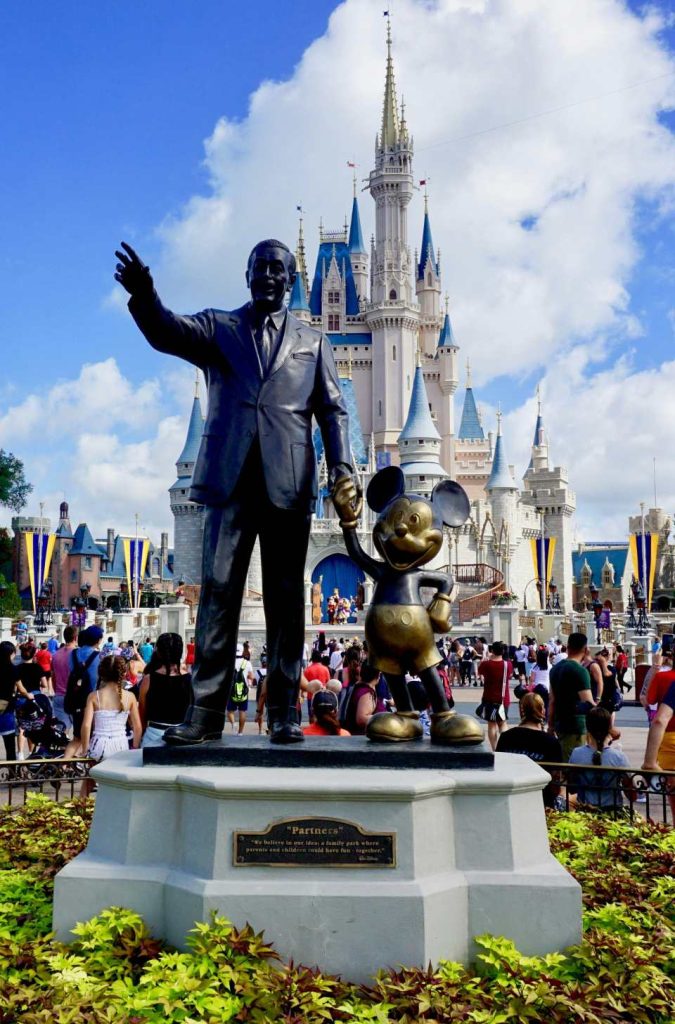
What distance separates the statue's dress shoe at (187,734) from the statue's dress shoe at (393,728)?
2.62ft

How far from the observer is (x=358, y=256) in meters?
71.4

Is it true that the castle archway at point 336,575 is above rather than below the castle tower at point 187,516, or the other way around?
below

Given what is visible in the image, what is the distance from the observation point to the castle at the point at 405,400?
57.2 metres

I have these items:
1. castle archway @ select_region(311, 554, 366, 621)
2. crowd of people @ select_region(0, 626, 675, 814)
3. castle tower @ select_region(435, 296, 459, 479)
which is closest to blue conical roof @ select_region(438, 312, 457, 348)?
castle tower @ select_region(435, 296, 459, 479)

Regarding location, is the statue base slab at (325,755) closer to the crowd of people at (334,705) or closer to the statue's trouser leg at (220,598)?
the statue's trouser leg at (220,598)

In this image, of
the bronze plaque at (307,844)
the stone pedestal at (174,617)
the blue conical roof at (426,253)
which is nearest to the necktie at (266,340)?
the bronze plaque at (307,844)

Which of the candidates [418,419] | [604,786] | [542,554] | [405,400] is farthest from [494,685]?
[405,400]

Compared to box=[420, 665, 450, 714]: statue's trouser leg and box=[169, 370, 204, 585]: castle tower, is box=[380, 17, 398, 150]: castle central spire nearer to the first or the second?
box=[169, 370, 204, 585]: castle tower

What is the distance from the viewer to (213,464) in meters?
4.63

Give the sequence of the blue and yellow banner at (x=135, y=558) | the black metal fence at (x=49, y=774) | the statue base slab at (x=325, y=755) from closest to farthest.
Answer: the statue base slab at (x=325, y=755), the black metal fence at (x=49, y=774), the blue and yellow banner at (x=135, y=558)

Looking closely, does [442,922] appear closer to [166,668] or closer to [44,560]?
[166,668]

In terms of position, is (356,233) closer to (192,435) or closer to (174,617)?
(192,435)

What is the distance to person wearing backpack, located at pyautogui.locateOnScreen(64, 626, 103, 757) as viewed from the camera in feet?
25.4

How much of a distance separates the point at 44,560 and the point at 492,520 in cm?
3275
